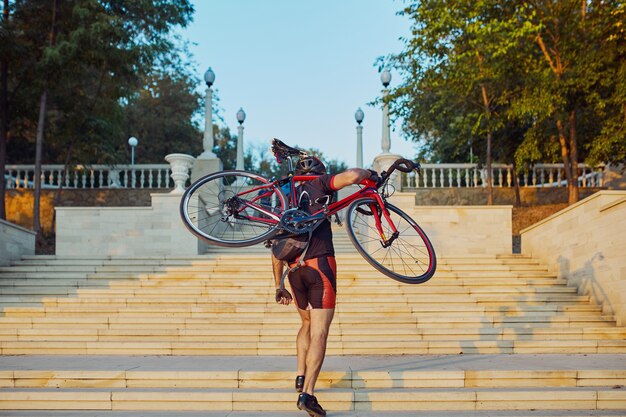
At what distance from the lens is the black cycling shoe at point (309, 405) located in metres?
5.54

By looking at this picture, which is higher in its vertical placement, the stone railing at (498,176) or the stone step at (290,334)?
the stone railing at (498,176)

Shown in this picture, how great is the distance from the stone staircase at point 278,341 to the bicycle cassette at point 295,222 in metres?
1.68

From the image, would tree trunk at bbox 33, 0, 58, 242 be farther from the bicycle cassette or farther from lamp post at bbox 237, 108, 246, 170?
the bicycle cassette

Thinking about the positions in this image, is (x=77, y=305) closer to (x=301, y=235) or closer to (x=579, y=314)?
(x=301, y=235)

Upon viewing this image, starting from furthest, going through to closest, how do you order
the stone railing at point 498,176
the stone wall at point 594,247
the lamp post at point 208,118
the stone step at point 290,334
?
the stone railing at point 498,176 < the lamp post at point 208,118 < the stone wall at point 594,247 < the stone step at point 290,334

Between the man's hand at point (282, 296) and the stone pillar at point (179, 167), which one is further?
the stone pillar at point (179, 167)

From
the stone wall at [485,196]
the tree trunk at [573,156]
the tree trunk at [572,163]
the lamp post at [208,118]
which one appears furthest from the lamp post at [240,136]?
the tree trunk at [573,156]

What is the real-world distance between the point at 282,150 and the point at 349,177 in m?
1.03

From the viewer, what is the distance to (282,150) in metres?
6.43

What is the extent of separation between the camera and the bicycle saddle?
6402mm

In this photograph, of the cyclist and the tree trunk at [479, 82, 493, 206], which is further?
the tree trunk at [479, 82, 493, 206]

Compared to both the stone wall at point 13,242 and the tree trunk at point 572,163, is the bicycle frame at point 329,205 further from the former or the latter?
the tree trunk at point 572,163

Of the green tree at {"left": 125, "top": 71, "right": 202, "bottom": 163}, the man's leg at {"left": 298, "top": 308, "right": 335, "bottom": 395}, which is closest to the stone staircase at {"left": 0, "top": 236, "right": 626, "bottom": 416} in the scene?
the man's leg at {"left": 298, "top": 308, "right": 335, "bottom": 395}

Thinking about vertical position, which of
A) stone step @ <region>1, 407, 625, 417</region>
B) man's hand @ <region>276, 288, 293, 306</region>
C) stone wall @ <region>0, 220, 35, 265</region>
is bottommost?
stone step @ <region>1, 407, 625, 417</region>
